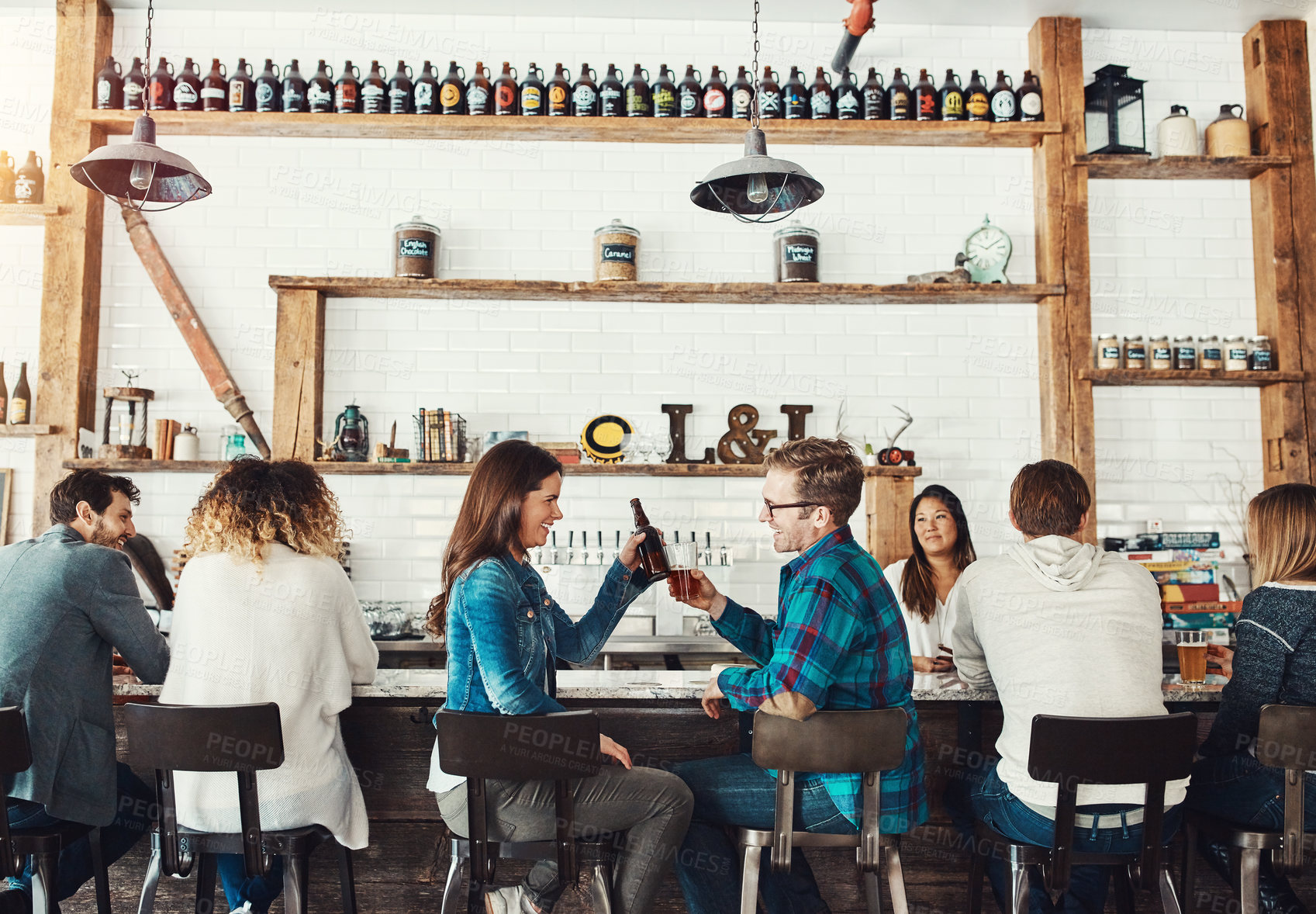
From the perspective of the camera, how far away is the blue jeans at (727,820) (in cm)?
203

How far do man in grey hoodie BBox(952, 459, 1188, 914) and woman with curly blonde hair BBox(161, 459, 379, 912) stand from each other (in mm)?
1453

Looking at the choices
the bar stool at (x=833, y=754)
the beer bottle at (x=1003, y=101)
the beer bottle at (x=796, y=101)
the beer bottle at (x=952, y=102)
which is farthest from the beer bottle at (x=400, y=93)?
the bar stool at (x=833, y=754)

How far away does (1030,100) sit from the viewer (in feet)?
15.0

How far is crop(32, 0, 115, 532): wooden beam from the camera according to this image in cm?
438

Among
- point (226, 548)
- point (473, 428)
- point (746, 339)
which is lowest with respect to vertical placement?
point (226, 548)

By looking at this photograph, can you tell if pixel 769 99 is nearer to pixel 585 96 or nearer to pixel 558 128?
pixel 585 96

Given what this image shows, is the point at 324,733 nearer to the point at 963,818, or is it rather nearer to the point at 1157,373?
the point at 963,818

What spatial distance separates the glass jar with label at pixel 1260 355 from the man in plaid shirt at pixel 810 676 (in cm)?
330

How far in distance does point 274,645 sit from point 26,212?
3.38 meters

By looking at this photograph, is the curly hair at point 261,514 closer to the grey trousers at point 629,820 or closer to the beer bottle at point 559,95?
the grey trousers at point 629,820

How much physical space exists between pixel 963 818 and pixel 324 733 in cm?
151

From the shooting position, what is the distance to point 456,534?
2154 mm

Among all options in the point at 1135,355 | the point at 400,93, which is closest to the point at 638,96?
the point at 400,93

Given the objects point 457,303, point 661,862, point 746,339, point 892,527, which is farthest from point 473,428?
point 661,862
